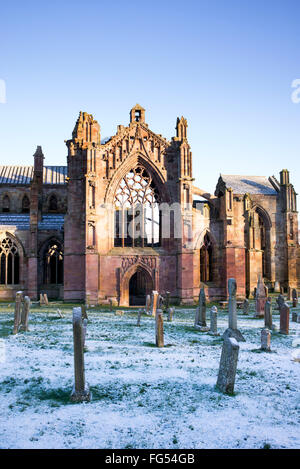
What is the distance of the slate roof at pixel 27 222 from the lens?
3131 cm

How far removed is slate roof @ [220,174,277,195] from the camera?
39.2 meters

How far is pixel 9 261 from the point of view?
103ft

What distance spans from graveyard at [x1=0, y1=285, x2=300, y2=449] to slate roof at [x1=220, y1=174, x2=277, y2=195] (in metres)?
26.6

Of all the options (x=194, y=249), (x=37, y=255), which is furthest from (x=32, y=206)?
(x=194, y=249)

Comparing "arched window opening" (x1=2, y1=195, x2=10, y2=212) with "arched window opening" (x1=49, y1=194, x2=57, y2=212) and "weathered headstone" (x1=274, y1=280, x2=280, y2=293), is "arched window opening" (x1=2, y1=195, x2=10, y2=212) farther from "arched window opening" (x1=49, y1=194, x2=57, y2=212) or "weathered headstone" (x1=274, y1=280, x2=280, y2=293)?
"weathered headstone" (x1=274, y1=280, x2=280, y2=293)

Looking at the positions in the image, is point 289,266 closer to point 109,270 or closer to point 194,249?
point 194,249

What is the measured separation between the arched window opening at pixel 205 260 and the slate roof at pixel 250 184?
11812 mm

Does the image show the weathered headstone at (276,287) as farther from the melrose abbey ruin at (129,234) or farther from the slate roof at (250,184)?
the melrose abbey ruin at (129,234)

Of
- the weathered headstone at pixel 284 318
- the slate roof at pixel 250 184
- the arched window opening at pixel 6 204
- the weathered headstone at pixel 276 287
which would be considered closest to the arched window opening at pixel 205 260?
the weathered headstone at pixel 276 287

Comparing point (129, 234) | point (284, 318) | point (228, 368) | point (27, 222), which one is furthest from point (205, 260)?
point (228, 368)

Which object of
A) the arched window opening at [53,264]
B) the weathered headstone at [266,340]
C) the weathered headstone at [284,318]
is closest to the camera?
the weathered headstone at [266,340]

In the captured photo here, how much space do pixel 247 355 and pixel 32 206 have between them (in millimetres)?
24185

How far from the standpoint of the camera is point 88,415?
6.93m
